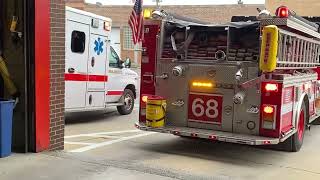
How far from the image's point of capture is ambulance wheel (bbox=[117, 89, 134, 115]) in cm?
1414

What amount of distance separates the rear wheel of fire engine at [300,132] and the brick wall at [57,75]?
13.6 feet

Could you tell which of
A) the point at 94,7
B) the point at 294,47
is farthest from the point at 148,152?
the point at 94,7

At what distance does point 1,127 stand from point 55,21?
1.74 metres

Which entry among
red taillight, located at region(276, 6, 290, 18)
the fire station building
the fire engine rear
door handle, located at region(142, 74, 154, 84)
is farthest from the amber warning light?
the fire station building

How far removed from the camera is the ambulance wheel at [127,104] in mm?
14141

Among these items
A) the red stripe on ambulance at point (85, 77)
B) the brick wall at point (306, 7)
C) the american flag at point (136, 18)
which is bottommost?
the red stripe on ambulance at point (85, 77)

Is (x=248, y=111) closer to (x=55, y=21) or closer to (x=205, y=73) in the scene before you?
(x=205, y=73)

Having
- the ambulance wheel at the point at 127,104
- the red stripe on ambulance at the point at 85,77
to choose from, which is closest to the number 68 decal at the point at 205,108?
the red stripe on ambulance at the point at 85,77

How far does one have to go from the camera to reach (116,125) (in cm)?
1225

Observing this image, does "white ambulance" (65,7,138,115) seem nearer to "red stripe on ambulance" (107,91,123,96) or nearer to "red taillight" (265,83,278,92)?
"red stripe on ambulance" (107,91,123,96)

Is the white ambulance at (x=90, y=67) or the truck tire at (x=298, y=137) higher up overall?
the white ambulance at (x=90, y=67)

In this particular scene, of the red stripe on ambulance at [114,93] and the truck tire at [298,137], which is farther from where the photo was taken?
the red stripe on ambulance at [114,93]

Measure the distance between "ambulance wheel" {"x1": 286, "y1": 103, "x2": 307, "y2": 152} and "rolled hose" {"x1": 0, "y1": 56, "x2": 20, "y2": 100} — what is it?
484 centimetres

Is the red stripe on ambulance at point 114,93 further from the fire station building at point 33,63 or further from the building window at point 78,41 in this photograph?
the fire station building at point 33,63
